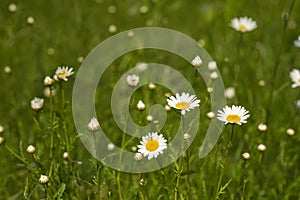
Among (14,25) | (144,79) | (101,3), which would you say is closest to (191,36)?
(101,3)

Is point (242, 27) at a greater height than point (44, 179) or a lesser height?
greater

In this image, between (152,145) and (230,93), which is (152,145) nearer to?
(152,145)

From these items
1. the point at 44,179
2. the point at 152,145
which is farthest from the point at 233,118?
the point at 44,179

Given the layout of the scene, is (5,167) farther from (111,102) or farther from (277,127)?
(277,127)

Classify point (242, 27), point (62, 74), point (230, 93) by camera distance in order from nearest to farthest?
point (62, 74) < point (230, 93) < point (242, 27)

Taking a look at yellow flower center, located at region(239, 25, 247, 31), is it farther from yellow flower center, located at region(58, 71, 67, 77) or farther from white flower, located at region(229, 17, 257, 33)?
yellow flower center, located at region(58, 71, 67, 77)

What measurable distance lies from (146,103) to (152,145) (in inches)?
34.2

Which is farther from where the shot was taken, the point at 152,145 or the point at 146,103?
the point at 146,103

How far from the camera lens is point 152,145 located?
6.27 ft

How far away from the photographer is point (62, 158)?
2.22 m

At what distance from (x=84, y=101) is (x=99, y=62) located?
1.78 feet

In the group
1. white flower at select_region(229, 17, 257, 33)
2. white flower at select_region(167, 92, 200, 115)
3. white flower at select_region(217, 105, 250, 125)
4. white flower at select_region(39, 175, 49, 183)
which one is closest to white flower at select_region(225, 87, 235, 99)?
white flower at select_region(229, 17, 257, 33)

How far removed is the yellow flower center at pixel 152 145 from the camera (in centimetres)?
189

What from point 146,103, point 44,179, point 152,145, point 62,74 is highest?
point 146,103
